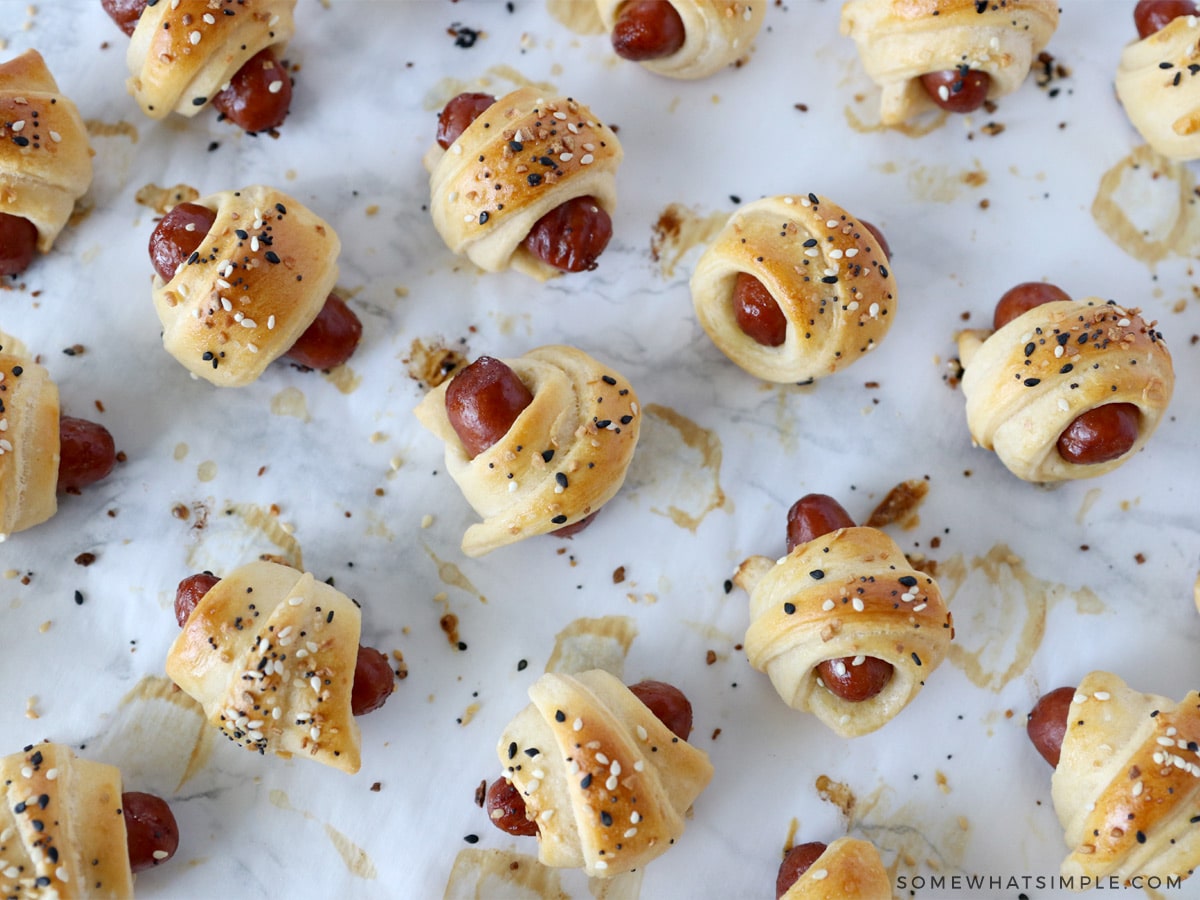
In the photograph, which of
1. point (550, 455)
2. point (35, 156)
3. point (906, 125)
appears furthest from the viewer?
point (906, 125)

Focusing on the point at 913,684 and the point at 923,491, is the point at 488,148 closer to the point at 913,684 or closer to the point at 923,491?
the point at 923,491

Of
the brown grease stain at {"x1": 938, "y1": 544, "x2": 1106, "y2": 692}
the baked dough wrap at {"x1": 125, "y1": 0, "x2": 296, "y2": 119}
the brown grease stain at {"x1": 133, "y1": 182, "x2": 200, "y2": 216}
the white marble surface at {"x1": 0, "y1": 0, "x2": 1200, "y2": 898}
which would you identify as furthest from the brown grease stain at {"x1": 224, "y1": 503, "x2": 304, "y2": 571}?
the brown grease stain at {"x1": 938, "y1": 544, "x2": 1106, "y2": 692}

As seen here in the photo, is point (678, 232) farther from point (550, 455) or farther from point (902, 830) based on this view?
point (902, 830)

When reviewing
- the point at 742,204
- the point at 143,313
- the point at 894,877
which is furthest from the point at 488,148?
the point at 894,877

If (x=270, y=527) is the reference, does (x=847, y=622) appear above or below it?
above

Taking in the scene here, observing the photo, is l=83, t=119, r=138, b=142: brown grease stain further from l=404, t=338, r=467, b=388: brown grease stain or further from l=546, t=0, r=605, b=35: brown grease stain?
l=546, t=0, r=605, b=35: brown grease stain

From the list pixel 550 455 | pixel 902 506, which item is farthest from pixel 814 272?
pixel 550 455

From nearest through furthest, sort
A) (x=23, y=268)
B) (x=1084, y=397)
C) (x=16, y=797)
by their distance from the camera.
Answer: (x=16, y=797) < (x=1084, y=397) < (x=23, y=268)
